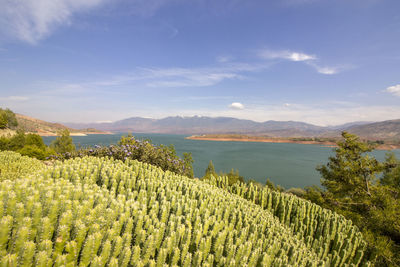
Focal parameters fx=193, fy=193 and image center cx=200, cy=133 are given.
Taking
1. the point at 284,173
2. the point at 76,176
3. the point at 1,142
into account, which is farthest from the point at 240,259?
the point at 284,173

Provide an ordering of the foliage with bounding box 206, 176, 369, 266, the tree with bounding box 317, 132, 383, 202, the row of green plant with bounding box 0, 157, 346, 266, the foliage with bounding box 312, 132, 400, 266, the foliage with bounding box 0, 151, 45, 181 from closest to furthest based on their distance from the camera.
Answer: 1. the row of green plant with bounding box 0, 157, 346, 266
2. the foliage with bounding box 206, 176, 369, 266
3. the foliage with bounding box 0, 151, 45, 181
4. the foliage with bounding box 312, 132, 400, 266
5. the tree with bounding box 317, 132, 383, 202

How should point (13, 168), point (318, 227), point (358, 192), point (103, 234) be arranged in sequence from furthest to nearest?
1. point (358, 192)
2. point (13, 168)
3. point (318, 227)
4. point (103, 234)

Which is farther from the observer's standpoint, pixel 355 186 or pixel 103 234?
pixel 355 186

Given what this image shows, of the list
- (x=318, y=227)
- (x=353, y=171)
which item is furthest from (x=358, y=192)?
(x=318, y=227)

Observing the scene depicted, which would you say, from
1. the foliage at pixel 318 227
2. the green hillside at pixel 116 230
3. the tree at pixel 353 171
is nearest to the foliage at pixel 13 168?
the green hillside at pixel 116 230

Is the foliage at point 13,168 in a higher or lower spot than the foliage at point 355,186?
higher

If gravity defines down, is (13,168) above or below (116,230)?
below

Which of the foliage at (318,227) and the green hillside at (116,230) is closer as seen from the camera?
the green hillside at (116,230)

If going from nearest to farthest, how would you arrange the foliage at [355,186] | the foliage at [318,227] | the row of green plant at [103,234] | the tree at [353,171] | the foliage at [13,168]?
the row of green plant at [103,234]
the foliage at [318,227]
the foliage at [13,168]
the foliage at [355,186]
the tree at [353,171]

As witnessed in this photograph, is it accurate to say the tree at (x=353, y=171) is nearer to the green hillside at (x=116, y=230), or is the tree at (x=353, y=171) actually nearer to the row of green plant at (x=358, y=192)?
the row of green plant at (x=358, y=192)

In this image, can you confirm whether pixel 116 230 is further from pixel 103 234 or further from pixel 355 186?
pixel 355 186

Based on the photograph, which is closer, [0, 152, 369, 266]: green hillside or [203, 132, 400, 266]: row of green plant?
[0, 152, 369, 266]: green hillside

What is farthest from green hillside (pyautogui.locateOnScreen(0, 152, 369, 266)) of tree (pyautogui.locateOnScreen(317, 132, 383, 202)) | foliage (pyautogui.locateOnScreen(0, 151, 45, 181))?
tree (pyautogui.locateOnScreen(317, 132, 383, 202))

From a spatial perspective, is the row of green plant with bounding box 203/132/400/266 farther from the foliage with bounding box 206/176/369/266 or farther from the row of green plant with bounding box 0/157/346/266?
the row of green plant with bounding box 0/157/346/266
